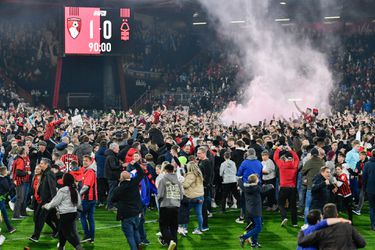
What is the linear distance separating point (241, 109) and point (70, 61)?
10249 mm

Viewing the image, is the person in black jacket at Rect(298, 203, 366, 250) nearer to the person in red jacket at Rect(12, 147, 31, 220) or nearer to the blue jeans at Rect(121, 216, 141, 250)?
the blue jeans at Rect(121, 216, 141, 250)

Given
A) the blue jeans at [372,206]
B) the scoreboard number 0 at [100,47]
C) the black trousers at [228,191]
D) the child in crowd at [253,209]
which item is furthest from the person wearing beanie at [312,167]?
the scoreboard number 0 at [100,47]

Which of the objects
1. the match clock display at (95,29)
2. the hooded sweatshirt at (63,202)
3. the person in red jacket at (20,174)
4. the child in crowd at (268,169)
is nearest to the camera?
the hooded sweatshirt at (63,202)

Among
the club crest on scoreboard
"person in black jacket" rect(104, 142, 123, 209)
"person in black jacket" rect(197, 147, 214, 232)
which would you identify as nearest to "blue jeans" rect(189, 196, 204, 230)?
"person in black jacket" rect(197, 147, 214, 232)

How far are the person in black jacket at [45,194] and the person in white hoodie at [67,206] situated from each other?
1417mm

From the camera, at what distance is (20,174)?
18.1 meters

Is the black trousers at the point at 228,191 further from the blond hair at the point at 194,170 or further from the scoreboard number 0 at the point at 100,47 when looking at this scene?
the scoreboard number 0 at the point at 100,47

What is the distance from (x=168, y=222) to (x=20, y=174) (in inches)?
171

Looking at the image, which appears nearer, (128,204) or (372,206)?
(128,204)

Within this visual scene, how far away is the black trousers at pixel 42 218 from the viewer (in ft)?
52.2

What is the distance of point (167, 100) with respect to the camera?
47281 mm

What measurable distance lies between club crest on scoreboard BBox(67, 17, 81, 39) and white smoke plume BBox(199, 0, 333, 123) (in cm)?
847

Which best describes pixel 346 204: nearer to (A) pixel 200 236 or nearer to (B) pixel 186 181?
(A) pixel 200 236

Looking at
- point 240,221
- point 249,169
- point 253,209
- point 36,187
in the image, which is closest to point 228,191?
point 240,221
